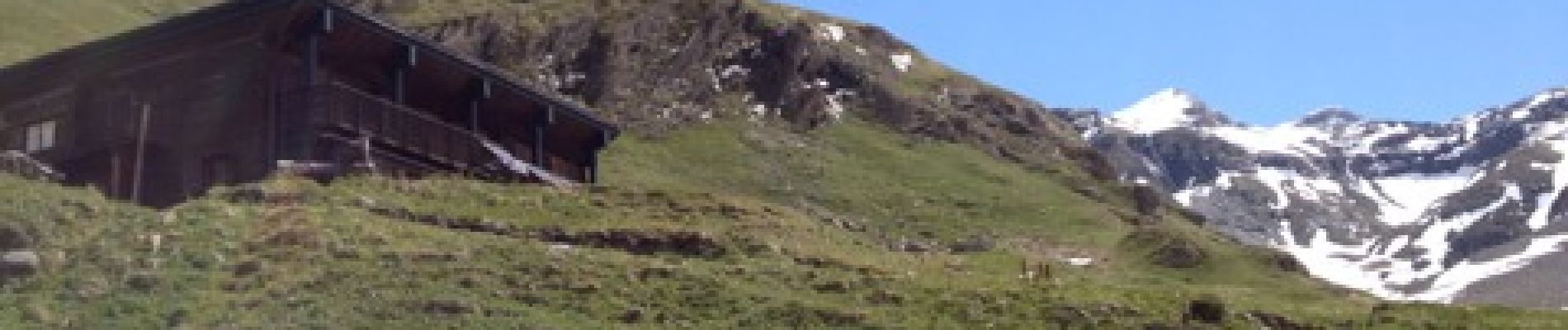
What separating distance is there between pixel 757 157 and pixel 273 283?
93460 mm

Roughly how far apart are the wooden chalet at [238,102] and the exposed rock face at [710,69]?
74381 mm

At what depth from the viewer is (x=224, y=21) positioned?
51938mm

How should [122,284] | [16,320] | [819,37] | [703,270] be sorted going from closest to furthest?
1. [16,320]
2. [122,284]
3. [703,270]
4. [819,37]

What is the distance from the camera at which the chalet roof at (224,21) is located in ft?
167

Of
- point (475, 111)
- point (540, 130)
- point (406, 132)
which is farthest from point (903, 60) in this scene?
point (406, 132)

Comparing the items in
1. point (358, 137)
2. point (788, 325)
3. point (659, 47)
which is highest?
point (659, 47)

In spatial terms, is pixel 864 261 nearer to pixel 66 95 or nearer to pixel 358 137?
pixel 358 137

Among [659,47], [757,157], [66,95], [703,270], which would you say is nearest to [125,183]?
[66,95]

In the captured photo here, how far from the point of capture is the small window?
5600cm

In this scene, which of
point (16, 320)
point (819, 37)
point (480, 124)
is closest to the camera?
point (16, 320)

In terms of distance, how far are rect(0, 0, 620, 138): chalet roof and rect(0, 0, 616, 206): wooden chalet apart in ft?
0.14

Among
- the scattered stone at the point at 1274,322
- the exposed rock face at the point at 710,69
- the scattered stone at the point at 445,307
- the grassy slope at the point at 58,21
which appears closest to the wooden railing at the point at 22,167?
the scattered stone at the point at 445,307

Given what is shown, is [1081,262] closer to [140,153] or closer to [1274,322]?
[140,153]

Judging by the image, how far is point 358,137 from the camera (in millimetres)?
52906
